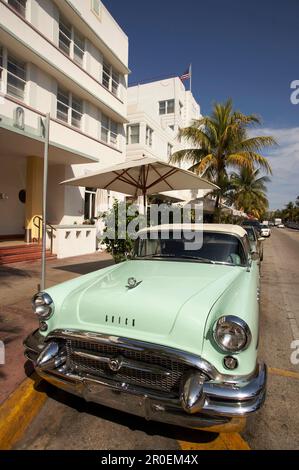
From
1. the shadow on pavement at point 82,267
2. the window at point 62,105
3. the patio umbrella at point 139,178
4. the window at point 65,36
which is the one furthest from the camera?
the window at point 62,105

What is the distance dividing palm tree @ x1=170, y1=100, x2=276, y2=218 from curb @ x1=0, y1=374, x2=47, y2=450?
14505mm

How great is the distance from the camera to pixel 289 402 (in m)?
2.93

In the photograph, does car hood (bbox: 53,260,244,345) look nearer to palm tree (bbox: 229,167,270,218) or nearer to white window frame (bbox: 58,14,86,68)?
white window frame (bbox: 58,14,86,68)

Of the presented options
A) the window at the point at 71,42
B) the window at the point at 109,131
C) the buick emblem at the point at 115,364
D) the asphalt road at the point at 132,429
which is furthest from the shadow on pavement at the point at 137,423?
the window at the point at 109,131

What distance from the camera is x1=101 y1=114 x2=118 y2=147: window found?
1603cm

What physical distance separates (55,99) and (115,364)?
494 inches

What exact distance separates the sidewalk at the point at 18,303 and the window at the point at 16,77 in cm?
627

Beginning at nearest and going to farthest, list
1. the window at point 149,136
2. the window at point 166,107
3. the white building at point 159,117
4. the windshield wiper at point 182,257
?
the windshield wiper at point 182,257
the white building at point 159,117
the window at point 149,136
the window at point 166,107

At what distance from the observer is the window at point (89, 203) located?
14.8 meters

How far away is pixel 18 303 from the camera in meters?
5.43

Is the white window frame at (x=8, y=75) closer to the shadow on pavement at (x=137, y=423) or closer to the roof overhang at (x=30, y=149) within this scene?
the roof overhang at (x=30, y=149)

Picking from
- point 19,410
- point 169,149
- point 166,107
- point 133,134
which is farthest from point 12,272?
point 166,107

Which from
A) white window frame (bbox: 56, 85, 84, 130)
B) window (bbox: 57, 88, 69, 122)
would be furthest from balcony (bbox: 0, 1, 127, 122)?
window (bbox: 57, 88, 69, 122)

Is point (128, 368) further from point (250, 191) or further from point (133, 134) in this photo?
point (250, 191)
